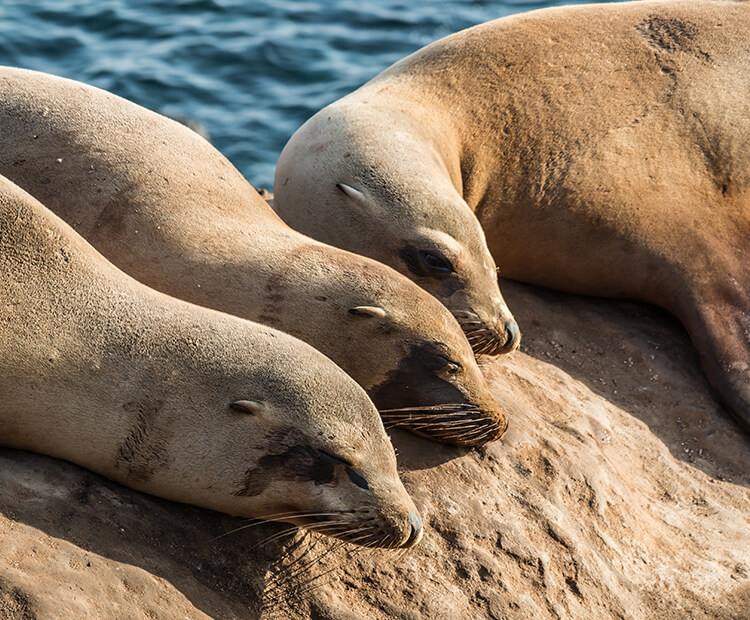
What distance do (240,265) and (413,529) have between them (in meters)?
1.45

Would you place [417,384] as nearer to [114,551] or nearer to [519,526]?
[519,526]

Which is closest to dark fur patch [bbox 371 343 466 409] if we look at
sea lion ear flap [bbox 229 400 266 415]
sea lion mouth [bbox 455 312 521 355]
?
sea lion mouth [bbox 455 312 521 355]

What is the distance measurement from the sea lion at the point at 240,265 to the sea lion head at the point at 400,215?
52 cm

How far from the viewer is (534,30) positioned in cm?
695

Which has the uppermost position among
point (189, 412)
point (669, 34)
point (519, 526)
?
point (669, 34)

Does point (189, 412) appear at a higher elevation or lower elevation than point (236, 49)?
higher

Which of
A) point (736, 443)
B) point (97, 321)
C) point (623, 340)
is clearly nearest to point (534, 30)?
point (623, 340)

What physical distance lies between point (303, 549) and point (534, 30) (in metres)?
4.14

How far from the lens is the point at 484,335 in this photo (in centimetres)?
538

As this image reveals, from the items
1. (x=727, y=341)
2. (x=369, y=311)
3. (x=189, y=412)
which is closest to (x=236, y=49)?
(x=727, y=341)

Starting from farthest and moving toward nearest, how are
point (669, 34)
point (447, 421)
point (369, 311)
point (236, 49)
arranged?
1. point (236, 49)
2. point (669, 34)
3. point (447, 421)
4. point (369, 311)

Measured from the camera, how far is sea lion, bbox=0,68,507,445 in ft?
Answer: 15.4

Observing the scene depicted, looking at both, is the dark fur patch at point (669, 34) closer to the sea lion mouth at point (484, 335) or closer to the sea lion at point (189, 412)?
the sea lion mouth at point (484, 335)

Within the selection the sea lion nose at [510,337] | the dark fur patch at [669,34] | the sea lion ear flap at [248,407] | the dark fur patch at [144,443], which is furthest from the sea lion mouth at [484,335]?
the dark fur patch at [669,34]
